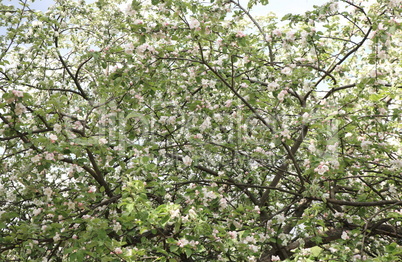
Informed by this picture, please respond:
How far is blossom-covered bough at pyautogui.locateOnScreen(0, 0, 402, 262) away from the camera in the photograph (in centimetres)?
373

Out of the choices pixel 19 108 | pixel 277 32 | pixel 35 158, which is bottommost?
pixel 35 158

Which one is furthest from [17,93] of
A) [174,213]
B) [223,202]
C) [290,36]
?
[290,36]

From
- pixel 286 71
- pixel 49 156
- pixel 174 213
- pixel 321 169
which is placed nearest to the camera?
A: pixel 174 213

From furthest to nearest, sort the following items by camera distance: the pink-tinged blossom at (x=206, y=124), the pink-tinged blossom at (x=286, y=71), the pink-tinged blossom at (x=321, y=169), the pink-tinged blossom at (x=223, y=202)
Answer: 1. the pink-tinged blossom at (x=206, y=124)
2. the pink-tinged blossom at (x=223, y=202)
3. the pink-tinged blossom at (x=286, y=71)
4. the pink-tinged blossom at (x=321, y=169)

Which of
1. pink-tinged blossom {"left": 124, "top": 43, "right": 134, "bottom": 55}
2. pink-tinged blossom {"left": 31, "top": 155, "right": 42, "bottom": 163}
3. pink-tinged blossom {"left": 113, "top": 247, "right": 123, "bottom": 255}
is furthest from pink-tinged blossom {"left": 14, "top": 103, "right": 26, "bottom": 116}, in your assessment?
pink-tinged blossom {"left": 113, "top": 247, "right": 123, "bottom": 255}


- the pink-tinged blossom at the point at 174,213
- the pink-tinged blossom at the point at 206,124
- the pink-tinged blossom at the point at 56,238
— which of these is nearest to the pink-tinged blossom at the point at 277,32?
the pink-tinged blossom at the point at 206,124

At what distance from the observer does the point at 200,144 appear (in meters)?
4.68

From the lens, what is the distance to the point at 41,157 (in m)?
3.87

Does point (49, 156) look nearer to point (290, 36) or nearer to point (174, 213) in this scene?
point (174, 213)

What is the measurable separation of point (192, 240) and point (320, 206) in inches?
63.5

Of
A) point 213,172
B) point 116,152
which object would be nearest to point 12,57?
point 116,152

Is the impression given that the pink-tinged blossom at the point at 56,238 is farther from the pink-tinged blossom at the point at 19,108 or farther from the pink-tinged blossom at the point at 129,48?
the pink-tinged blossom at the point at 129,48

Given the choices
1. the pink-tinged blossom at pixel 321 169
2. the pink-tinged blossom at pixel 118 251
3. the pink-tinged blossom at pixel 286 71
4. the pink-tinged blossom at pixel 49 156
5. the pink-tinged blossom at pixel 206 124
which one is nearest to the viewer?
the pink-tinged blossom at pixel 118 251

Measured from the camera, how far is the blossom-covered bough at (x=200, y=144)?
147 inches
